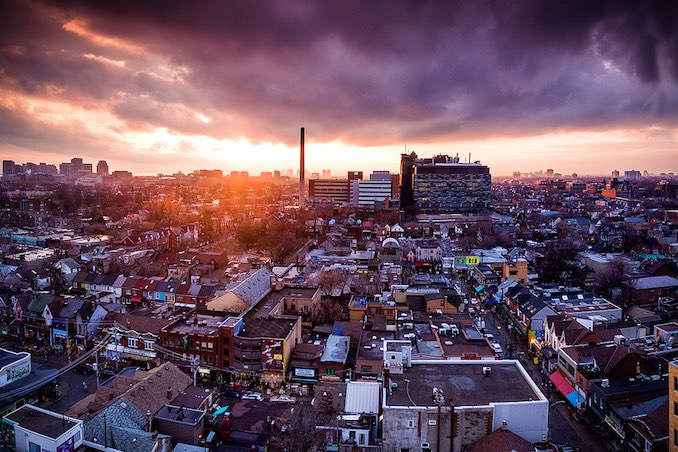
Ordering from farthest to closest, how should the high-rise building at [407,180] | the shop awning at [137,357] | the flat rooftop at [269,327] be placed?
the high-rise building at [407,180] → the shop awning at [137,357] → the flat rooftop at [269,327]

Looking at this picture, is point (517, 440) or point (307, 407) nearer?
point (517, 440)

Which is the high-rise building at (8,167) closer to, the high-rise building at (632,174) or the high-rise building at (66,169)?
the high-rise building at (66,169)

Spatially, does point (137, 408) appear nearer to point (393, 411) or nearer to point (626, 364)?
point (393, 411)

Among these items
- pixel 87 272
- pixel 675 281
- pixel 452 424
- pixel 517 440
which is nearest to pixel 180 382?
pixel 452 424

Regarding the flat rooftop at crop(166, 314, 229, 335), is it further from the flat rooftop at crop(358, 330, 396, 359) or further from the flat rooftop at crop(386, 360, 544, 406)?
the flat rooftop at crop(386, 360, 544, 406)

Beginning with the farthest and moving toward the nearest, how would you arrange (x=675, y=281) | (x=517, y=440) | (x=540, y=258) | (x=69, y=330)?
(x=540, y=258)
(x=675, y=281)
(x=69, y=330)
(x=517, y=440)

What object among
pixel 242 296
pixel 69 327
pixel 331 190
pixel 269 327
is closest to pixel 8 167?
pixel 331 190

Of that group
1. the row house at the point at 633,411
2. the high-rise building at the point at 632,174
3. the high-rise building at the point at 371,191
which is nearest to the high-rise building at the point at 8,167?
the high-rise building at the point at 371,191
